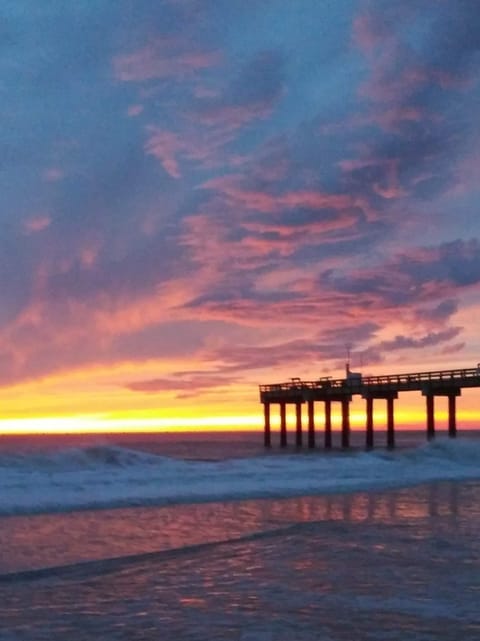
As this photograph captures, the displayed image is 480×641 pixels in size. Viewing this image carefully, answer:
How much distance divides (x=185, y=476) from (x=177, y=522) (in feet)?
38.3

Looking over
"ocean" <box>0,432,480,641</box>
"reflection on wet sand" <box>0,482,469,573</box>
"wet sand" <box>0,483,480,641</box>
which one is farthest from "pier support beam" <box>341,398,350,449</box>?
"wet sand" <box>0,483,480,641</box>

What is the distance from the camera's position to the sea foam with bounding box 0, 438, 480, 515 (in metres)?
22.3

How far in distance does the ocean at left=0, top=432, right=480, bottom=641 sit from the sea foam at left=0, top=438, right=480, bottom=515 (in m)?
0.14

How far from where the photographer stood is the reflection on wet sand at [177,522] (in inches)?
533

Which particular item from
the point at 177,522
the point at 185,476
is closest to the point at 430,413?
the point at 185,476

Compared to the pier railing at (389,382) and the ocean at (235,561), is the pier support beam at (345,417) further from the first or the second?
the ocean at (235,561)

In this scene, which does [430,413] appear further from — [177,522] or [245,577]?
[245,577]

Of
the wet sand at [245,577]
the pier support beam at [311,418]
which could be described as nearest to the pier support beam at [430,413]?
the pier support beam at [311,418]

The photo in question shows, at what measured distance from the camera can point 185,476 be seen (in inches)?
1145

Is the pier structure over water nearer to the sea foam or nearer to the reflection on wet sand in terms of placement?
the sea foam

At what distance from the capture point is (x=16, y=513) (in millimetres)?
19422

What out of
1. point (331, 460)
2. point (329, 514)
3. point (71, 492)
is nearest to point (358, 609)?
point (329, 514)

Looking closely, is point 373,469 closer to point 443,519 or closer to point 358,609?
point 443,519

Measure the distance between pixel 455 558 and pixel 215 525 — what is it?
5617mm
